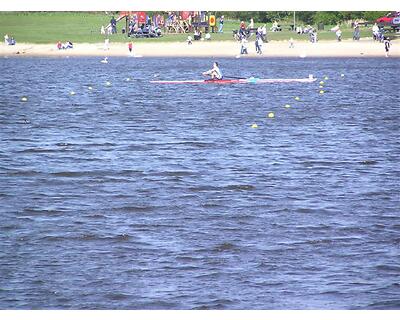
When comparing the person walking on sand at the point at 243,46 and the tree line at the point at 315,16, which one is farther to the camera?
the person walking on sand at the point at 243,46

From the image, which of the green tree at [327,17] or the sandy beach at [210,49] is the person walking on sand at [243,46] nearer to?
the sandy beach at [210,49]

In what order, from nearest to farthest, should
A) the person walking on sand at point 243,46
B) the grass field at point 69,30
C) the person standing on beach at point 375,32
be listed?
the person standing on beach at point 375,32 < the person walking on sand at point 243,46 < the grass field at point 69,30

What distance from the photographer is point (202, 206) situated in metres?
14.9

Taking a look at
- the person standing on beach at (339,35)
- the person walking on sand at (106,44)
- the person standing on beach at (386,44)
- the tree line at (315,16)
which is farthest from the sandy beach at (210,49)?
the tree line at (315,16)

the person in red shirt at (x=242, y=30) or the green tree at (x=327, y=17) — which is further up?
the green tree at (x=327, y=17)

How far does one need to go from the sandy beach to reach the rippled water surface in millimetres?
17087

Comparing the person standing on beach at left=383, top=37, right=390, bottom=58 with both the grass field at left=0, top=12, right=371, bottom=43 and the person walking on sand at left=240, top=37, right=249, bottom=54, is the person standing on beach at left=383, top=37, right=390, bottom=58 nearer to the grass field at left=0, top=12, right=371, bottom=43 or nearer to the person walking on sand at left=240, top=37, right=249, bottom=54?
the grass field at left=0, top=12, right=371, bottom=43

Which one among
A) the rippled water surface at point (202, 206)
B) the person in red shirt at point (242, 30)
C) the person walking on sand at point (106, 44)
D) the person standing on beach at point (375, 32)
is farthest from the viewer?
the person walking on sand at point (106, 44)

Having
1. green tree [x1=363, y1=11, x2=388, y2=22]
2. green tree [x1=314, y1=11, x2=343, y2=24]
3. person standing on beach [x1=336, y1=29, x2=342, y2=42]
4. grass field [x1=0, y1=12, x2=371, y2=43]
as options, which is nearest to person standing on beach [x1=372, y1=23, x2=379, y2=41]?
green tree [x1=363, y1=11, x2=388, y2=22]

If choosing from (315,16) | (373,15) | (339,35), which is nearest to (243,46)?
(315,16)

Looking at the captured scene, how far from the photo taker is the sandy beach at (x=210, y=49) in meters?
50.3

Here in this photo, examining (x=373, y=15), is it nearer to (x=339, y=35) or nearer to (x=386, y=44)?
(x=386, y=44)

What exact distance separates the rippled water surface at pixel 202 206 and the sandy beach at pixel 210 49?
56.1 feet

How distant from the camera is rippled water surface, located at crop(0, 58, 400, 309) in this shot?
10.2m
